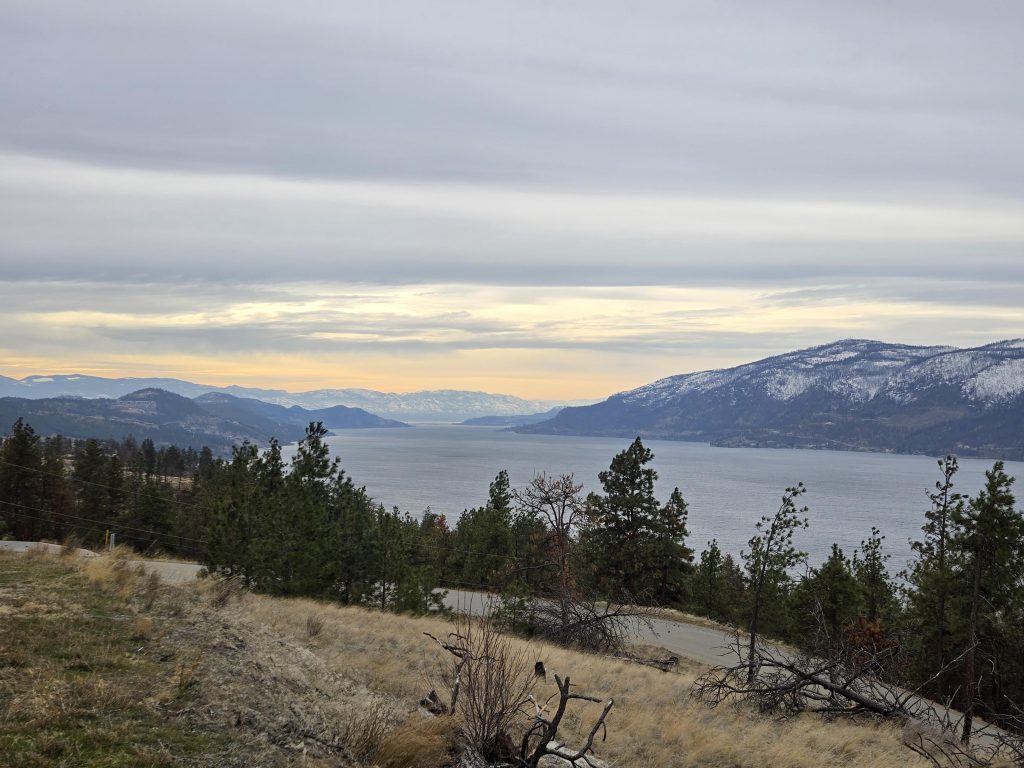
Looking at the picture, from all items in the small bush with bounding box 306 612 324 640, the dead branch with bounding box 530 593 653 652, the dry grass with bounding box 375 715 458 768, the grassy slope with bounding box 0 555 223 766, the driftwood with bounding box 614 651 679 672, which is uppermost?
the grassy slope with bounding box 0 555 223 766

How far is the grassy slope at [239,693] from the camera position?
7430 millimetres

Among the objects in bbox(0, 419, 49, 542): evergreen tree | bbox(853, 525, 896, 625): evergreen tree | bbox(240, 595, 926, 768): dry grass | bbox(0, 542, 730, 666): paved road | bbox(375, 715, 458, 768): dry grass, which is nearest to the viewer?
bbox(375, 715, 458, 768): dry grass

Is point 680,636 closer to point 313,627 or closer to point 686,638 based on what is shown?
point 686,638

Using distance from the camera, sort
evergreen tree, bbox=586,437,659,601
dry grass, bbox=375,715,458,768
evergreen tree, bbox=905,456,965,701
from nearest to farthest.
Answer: dry grass, bbox=375,715,458,768
evergreen tree, bbox=905,456,965,701
evergreen tree, bbox=586,437,659,601

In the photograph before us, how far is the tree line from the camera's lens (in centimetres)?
2609

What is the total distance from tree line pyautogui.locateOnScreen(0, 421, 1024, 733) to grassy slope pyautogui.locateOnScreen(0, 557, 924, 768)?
149 inches

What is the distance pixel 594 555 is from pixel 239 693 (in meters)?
36.7

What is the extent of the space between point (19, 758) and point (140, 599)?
7.48 metres

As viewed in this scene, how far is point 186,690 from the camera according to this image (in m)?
8.82

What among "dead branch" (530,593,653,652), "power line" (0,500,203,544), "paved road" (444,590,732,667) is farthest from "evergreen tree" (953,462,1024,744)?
"power line" (0,500,203,544)

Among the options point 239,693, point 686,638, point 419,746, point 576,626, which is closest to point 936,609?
point 686,638

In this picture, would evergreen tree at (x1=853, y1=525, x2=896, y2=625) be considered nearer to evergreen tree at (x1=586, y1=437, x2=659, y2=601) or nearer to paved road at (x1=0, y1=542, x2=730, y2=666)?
evergreen tree at (x1=586, y1=437, x2=659, y2=601)

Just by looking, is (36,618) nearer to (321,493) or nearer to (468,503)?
(321,493)

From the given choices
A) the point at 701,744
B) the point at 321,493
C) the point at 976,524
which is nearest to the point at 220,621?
the point at 701,744
